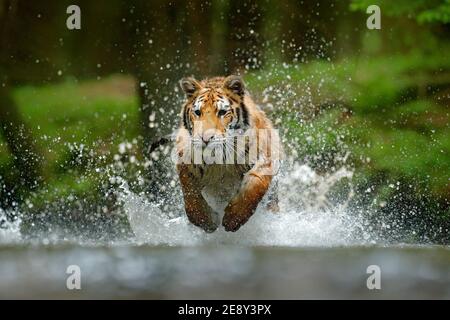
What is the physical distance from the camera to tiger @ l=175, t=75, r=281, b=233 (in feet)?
19.2

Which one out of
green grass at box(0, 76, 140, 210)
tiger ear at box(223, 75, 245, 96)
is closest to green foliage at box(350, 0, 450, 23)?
green grass at box(0, 76, 140, 210)

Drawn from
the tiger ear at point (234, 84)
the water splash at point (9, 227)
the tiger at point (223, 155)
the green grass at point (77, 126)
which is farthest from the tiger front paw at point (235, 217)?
the green grass at point (77, 126)

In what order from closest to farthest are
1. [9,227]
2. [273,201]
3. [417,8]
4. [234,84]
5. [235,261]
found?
[235,261] → [234,84] → [273,201] → [9,227] → [417,8]

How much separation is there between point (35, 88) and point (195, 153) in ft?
15.0

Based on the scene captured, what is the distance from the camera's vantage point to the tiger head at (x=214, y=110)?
589 centimetres

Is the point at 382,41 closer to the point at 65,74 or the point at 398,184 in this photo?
the point at 398,184

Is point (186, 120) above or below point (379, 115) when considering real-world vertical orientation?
below

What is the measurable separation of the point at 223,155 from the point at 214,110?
0.31 m

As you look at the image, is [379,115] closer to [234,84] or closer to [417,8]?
[417,8]

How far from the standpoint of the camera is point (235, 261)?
574cm

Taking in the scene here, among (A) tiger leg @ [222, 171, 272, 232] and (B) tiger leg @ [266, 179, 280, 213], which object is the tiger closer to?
(A) tiger leg @ [222, 171, 272, 232]

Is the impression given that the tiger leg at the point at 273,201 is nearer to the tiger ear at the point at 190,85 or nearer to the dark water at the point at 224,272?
the dark water at the point at 224,272

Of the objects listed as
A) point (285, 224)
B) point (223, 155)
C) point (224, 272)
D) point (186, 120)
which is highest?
point (186, 120)

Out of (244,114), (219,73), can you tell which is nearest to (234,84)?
(244,114)
